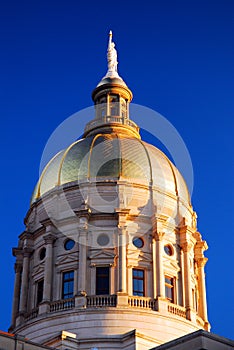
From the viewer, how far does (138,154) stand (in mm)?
80875

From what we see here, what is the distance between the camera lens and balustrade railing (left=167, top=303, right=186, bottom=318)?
74562 mm

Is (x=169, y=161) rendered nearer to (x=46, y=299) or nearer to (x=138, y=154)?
(x=138, y=154)

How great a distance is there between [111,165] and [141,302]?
12246mm

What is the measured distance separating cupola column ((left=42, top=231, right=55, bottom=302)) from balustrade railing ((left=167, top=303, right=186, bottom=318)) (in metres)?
9.32

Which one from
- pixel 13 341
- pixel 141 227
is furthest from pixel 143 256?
pixel 13 341

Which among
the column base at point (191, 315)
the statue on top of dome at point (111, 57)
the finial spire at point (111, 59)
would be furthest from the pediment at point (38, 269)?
the statue on top of dome at point (111, 57)

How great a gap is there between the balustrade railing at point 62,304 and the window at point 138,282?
504cm

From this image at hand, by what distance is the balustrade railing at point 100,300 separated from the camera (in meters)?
73.1

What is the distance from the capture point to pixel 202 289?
81.2 meters

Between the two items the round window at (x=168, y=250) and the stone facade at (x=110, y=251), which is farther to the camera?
the round window at (x=168, y=250)

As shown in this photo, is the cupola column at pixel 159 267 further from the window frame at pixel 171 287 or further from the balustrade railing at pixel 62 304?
the balustrade railing at pixel 62 304

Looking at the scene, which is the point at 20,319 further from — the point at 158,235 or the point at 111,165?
the point at 111,165

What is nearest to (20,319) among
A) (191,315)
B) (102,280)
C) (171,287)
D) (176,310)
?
(102,280)

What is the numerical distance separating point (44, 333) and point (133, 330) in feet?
24.2
